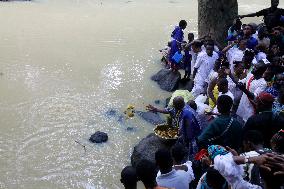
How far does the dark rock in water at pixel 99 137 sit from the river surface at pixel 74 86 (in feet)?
0.46

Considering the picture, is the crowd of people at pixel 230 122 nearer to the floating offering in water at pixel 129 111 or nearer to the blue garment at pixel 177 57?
the blue garment at pixel 177 57

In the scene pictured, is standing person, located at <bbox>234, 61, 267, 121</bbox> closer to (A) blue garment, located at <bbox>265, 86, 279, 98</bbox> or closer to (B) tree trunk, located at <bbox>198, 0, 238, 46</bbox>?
(A) blue garment, located at <bbox>265, 86, 279, 98</bbox>

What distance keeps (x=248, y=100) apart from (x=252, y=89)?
0.17 metres

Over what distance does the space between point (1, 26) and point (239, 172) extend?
14.1m

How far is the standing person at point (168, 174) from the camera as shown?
161 inches

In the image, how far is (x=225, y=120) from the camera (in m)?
4.60

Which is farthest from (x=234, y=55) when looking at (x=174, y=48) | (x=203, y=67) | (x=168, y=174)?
(x=168, y=174)

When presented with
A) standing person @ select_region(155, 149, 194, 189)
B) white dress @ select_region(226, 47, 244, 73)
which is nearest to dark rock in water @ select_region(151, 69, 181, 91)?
white dress @ select_region(226, 47, 244, 73)

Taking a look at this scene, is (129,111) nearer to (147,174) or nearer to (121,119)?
(121,119)

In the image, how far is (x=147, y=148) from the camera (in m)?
6.86

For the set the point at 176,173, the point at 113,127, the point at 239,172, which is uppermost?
the point at 239,172

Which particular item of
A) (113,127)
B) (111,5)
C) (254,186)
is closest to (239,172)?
(254,186)

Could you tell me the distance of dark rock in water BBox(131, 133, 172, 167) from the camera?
6.76 metres

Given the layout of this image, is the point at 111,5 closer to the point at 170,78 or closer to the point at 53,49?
the point at 53,49
